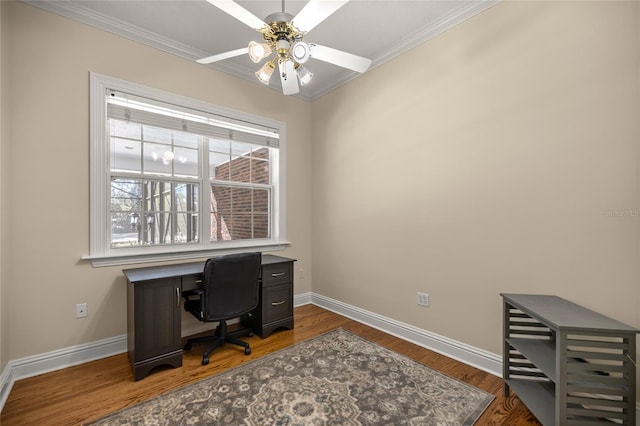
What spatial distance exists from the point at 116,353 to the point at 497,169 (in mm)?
3589

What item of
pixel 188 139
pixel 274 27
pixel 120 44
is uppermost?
pixel 120 44

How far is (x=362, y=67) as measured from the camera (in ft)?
6.20

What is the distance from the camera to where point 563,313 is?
1.55m

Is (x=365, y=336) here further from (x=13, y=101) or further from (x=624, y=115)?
(x=13, y=101)

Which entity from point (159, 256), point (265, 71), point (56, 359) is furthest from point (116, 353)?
point (265, 71)

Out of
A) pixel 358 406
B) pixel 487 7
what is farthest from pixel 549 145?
pixel 358 406

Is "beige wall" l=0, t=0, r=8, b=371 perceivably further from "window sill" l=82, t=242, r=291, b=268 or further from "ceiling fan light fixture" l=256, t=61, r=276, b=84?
"ceiling fan light fixture" l=256, t=61, r=276, b=84

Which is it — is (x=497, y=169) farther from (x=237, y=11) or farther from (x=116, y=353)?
(x=116, y=353)

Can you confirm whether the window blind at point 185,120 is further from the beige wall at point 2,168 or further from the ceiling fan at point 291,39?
the ceiling fan at point 291,39

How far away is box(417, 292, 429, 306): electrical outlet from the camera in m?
Result: 2.60

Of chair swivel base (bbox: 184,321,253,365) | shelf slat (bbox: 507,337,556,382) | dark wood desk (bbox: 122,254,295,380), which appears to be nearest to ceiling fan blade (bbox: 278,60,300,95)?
dark wood desk (bbox: 122,254,295,380)

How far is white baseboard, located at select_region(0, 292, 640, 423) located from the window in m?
0.74

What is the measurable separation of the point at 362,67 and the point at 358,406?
225cm

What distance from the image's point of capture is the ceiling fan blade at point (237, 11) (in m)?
1.46
